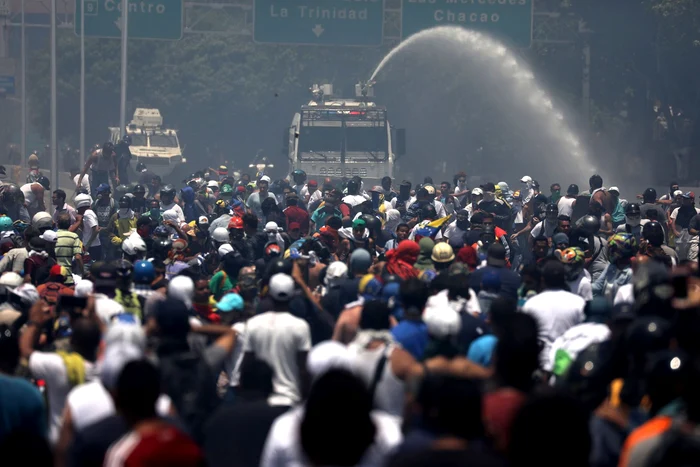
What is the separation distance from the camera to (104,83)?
5931 cm

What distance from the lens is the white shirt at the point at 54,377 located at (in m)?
6.03

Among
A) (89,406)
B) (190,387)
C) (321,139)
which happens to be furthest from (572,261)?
(321,139)

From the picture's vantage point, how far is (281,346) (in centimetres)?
679

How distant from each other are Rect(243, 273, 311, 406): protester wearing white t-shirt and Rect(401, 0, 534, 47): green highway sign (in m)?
30.0

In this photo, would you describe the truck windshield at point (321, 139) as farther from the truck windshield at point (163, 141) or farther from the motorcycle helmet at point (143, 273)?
the motorcycle helmet at point (143, 273)

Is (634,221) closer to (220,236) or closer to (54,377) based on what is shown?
(220,236)

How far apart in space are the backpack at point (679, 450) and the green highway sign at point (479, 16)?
32.7m

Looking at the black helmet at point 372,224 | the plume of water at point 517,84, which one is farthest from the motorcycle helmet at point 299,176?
the plume of water at point 517,84

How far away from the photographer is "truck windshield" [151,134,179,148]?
42.3 m

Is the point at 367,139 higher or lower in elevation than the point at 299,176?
higher

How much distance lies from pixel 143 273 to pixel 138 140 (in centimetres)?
3425

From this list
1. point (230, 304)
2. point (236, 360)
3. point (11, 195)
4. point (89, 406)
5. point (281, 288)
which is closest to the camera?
point (89, 406)

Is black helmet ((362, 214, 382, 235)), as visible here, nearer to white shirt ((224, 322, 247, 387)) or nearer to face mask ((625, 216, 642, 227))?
face mask ((625, 216, 642, 227))

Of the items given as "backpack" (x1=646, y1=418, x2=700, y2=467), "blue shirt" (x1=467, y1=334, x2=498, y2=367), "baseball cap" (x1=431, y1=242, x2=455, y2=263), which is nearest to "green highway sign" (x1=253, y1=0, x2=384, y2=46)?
"baseball cap" (x1=431, y1=242, x2=455, y2=263)
